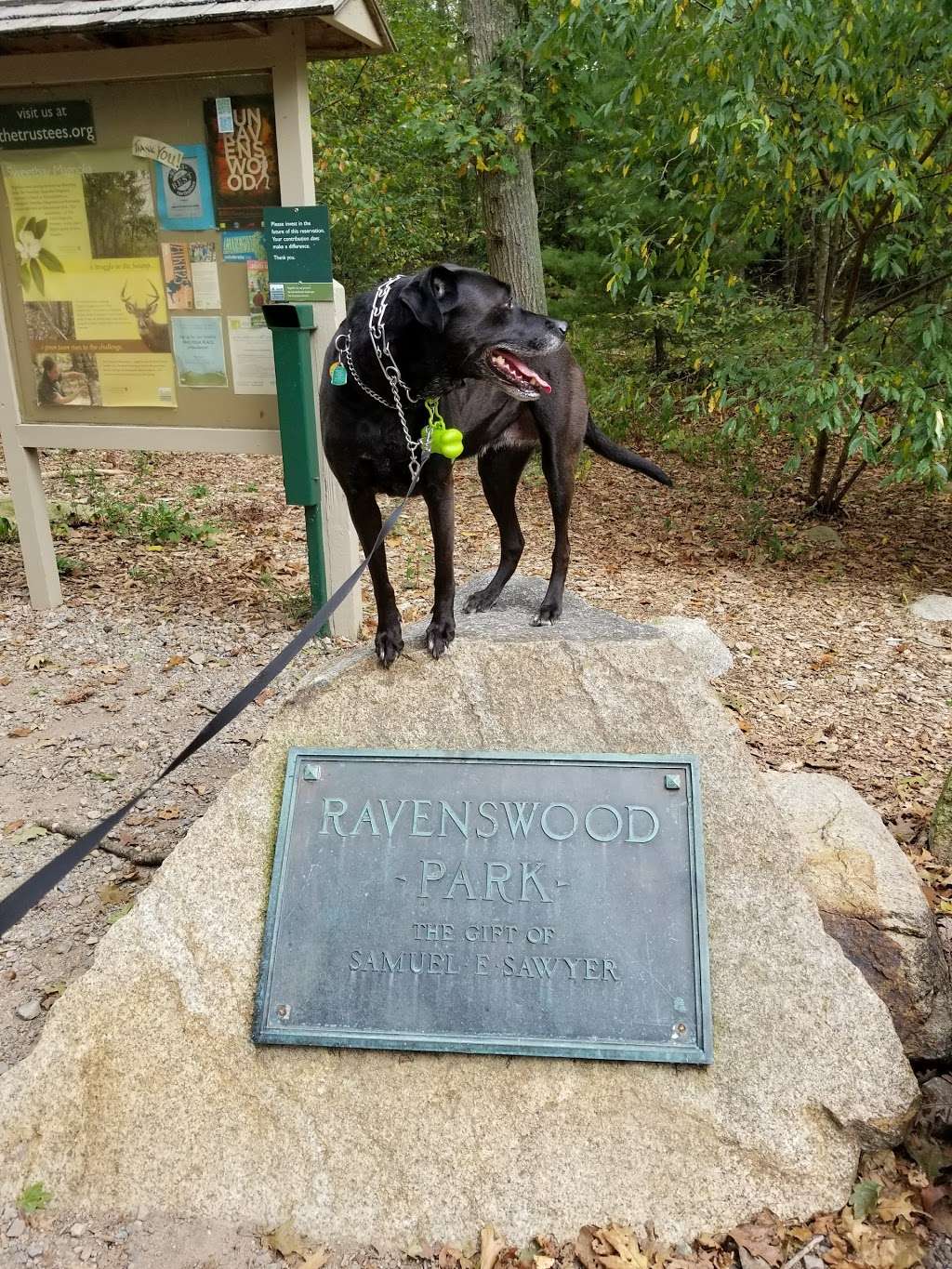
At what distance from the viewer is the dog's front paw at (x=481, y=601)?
342 centimetres

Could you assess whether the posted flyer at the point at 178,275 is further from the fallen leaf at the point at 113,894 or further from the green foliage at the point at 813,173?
the fallen leaf at the point at 113,894

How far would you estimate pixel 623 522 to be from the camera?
7.84 meters

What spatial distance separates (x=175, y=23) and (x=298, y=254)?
1.09 meters

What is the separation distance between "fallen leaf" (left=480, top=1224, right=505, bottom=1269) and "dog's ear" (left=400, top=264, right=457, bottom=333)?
86.4 inches

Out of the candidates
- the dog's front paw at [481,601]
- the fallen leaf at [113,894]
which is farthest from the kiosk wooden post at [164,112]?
the fallen leaf at [113,894]

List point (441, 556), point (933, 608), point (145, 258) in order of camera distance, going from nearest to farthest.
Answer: point (441, 556), point (145, 258), point (933, 608)

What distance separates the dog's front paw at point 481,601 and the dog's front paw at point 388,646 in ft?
1.72

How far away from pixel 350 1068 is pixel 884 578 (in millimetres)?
5263

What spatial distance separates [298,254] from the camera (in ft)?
15.4

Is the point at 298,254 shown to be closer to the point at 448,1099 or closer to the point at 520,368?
the point at 520,368

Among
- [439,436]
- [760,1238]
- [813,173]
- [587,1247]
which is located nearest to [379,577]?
[439,436]

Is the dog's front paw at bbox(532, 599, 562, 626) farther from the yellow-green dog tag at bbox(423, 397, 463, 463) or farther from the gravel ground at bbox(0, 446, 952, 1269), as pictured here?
the gravel ground at bbox(0, 446, 952, 1269)

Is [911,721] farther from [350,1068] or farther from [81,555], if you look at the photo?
[81,555]

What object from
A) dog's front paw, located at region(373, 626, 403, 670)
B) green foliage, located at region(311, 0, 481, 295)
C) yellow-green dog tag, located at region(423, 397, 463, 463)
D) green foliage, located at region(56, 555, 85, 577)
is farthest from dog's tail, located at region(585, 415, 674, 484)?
green foliage, located at region(311, 0, 481, 295)
